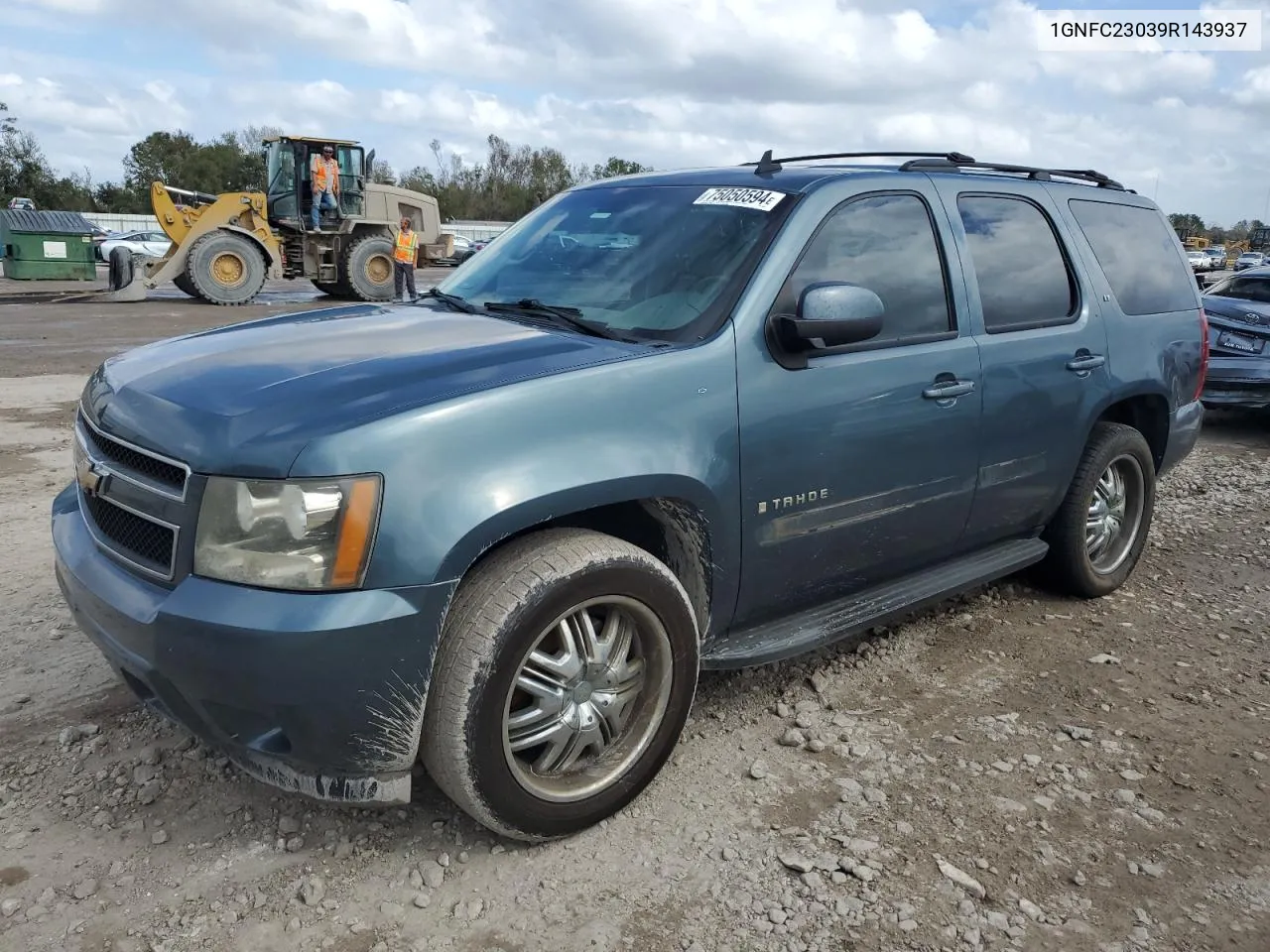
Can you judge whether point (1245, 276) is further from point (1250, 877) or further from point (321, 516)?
point (321, 516)

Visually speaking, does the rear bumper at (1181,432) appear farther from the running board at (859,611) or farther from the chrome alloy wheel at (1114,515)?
the running board at (859,611)

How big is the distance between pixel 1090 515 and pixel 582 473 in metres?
2.97

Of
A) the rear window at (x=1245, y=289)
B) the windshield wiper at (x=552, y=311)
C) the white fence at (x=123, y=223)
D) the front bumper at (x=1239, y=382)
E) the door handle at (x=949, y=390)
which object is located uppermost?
the white fence at (x=123, y=223)

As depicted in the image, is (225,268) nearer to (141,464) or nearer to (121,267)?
(121,267)

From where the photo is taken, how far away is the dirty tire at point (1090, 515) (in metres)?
4.35

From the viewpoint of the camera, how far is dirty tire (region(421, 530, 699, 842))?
7.95 feet

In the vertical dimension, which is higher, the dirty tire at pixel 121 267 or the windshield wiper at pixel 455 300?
the windshield wiper at pixel 455 300

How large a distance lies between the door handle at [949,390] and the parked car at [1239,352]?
254 inches

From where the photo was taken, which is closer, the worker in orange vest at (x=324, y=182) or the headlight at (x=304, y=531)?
the headlight at (x=304, y=531)

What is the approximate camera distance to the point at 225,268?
18.3 m

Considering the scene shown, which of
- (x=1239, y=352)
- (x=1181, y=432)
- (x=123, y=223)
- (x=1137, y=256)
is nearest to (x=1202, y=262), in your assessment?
(x=1239, y=352)

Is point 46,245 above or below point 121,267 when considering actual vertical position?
above

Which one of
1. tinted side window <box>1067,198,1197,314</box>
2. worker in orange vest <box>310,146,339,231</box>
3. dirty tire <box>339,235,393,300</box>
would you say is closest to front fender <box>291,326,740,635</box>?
tinted side window <box>1067,198,1197,314</box>

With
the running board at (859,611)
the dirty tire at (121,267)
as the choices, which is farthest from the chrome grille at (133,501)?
the dirty tire at (121,267)
